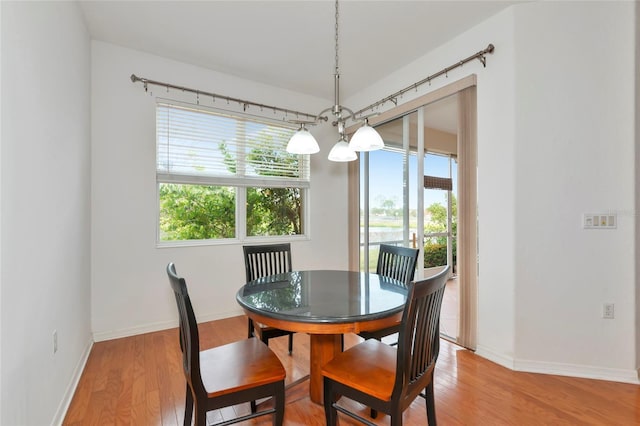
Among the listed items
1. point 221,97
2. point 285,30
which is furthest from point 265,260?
point 285,30

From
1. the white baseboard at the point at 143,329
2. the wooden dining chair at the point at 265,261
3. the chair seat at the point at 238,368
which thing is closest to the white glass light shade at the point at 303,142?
the wooden dining chair at the point at 265,261

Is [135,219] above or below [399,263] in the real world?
above

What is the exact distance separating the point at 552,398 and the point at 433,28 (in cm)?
299

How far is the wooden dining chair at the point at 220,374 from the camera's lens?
129cm

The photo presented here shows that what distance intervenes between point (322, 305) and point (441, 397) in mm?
1112

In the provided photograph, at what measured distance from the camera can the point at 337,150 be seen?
2107mm

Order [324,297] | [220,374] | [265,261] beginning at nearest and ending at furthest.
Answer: [220,374]
[324,297]
[265,261]

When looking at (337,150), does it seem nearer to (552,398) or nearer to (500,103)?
(500,103)

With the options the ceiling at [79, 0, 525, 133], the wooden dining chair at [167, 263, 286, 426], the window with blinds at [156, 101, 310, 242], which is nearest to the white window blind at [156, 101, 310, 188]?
the window with blinds at [156, 101, 310, 242]

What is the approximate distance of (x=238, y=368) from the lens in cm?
147

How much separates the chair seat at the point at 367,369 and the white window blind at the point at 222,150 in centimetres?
254

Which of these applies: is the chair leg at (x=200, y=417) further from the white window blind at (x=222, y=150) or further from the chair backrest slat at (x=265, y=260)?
the white window blind at (x=222, y=150)

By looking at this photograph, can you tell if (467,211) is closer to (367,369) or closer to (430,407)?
(430,407)

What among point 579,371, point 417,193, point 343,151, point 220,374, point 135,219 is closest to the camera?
point 220,374
